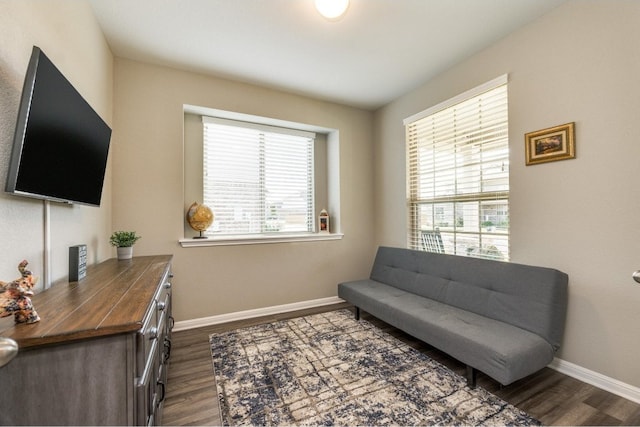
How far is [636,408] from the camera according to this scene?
1.61 meters

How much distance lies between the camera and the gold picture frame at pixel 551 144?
1968mm

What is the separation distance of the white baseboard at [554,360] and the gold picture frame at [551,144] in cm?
151

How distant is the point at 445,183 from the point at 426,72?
47.7 inches

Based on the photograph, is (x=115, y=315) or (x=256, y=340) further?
(x=256, y=340)

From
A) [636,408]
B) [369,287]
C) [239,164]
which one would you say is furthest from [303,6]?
[636,408]

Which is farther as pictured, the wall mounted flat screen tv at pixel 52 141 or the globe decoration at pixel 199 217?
the globe decoration at pixel 199 217

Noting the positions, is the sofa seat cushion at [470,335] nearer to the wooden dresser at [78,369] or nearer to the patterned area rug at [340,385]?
the patterned area rug at [340,385]

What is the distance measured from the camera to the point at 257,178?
344 centimetres

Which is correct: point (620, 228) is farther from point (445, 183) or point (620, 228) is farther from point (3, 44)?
point (3, 44)

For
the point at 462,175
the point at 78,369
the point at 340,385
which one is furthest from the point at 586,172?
the point at 78,369

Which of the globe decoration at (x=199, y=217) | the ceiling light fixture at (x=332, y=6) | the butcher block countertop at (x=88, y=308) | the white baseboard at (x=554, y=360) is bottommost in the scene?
the white baseboard at (x=554, y=360)

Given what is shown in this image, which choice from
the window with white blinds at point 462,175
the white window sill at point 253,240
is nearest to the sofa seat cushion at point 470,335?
the window with white blinds at point 462,175

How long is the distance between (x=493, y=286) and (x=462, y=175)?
3.73 ft

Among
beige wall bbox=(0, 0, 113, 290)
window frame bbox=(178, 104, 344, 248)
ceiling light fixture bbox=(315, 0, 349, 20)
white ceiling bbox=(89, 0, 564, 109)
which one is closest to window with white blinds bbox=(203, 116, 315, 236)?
window frame bbox=(178, 104, 344, 248)
